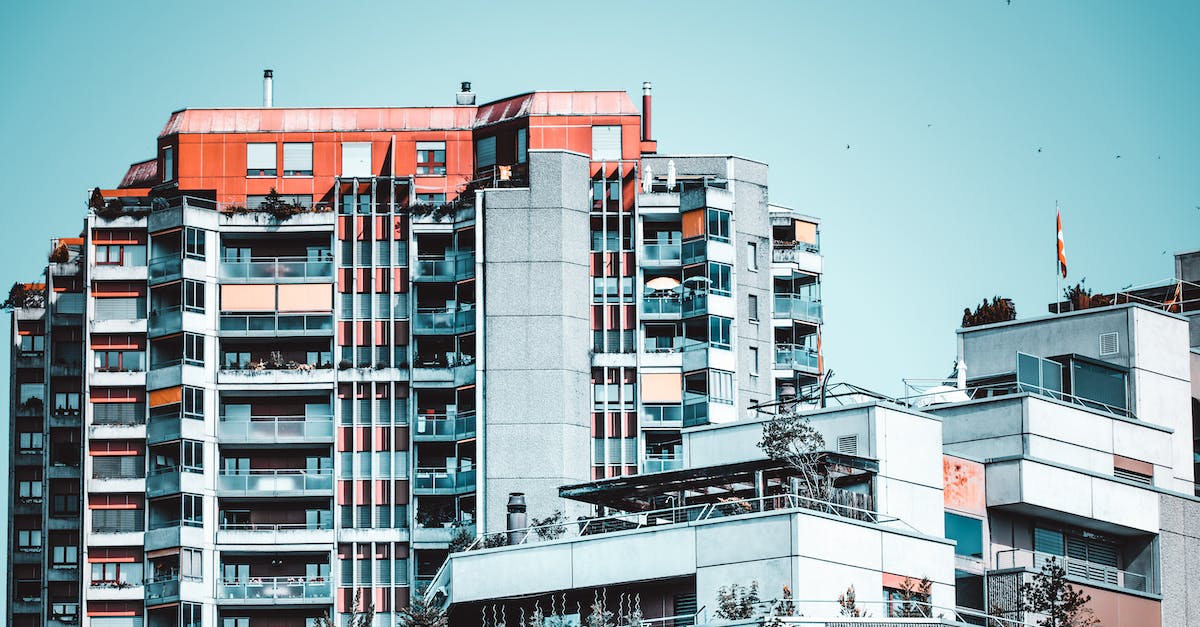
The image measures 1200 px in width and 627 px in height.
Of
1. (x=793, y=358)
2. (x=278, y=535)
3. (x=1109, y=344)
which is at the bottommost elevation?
(x=278, y=535)

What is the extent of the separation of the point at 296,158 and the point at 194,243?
7.09 metres

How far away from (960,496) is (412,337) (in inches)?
1655

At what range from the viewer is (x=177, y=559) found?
107875 mm

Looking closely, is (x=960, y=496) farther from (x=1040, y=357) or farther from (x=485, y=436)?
(x=485, y=436)

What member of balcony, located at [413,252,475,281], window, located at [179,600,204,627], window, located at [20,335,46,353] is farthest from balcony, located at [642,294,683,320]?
window, located at [20,335,46,353]

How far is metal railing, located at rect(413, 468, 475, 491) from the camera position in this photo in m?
108

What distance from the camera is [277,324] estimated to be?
367ft

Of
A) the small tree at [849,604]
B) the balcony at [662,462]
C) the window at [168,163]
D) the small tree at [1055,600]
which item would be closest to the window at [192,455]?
the window at [168,163]

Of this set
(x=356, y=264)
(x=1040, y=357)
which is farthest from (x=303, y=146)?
(x=1040, y=357)

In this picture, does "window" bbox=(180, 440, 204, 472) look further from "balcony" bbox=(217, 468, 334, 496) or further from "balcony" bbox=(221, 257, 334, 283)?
"balcony" bbox=(221, 257, 334, 283)

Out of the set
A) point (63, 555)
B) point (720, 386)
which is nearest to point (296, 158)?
point (63, 555)

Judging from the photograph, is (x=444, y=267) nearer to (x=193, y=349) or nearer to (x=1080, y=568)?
(x=193, y=349)

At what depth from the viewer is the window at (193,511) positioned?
108 metres

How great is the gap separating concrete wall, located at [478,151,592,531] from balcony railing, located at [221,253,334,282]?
8.00 metres
